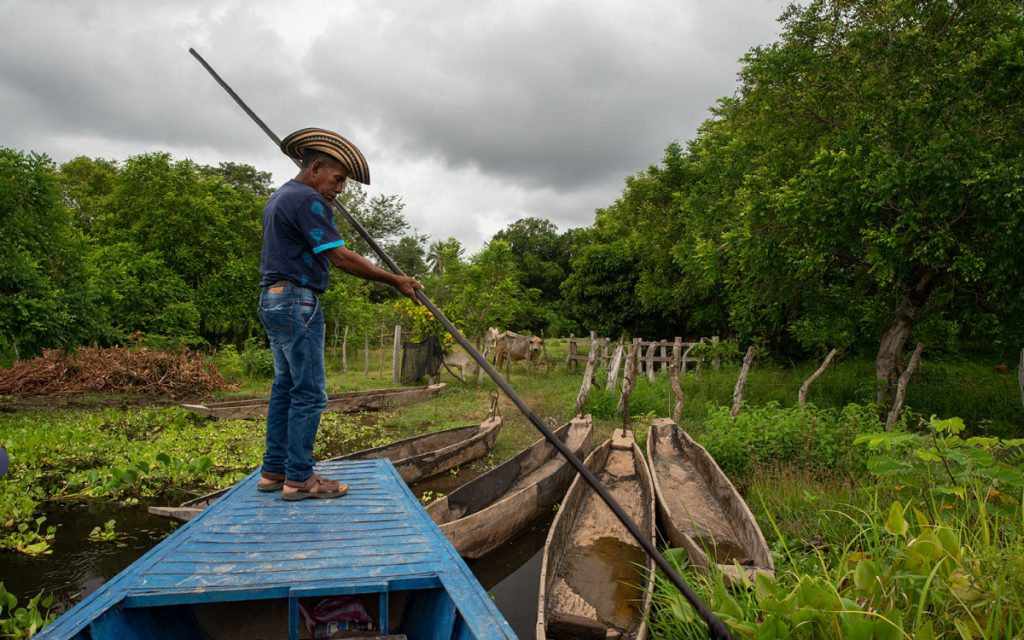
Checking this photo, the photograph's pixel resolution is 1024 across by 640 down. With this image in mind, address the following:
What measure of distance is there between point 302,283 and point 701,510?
483 centimetres

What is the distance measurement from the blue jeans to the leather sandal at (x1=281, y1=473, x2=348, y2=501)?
0.04 m

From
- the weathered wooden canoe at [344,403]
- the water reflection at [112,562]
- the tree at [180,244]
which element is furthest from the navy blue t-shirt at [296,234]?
the tree at [180,244]

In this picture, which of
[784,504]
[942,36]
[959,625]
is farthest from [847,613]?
[942,36]

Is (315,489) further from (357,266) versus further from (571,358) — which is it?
(571,358)

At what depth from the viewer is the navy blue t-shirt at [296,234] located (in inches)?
112

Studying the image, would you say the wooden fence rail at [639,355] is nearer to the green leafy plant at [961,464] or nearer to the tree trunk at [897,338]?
the tree trunk at [897,338]

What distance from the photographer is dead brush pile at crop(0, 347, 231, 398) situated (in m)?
10.8

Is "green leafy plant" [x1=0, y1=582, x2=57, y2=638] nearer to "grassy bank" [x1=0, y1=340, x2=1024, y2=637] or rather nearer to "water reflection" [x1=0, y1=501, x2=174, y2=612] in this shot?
"water reflection" [x1=0, y1=501, x2=174, y2=612]

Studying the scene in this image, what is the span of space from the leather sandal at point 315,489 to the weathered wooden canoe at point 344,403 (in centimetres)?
564

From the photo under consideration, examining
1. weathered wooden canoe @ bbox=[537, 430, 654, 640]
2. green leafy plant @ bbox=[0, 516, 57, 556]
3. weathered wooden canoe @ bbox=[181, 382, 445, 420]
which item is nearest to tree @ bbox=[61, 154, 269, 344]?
weathered wooden canoe @ bbox=[181, 382, 445, 420]

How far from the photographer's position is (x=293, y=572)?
221 cm

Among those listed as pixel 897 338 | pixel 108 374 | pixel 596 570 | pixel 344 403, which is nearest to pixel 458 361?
pixel 344 403

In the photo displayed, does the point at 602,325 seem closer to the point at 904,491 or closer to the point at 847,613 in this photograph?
the point at 904,491

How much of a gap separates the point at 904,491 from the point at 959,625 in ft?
7.71
